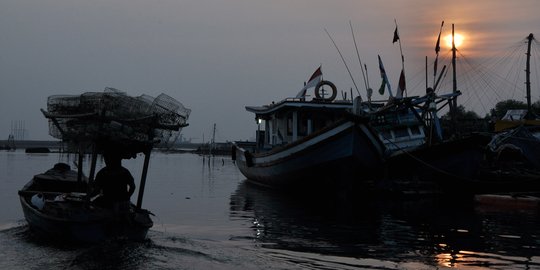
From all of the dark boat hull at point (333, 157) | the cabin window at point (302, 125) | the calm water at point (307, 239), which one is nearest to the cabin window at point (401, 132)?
the dark boat hull at point (333, 157)

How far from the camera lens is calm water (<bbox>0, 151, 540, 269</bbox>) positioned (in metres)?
11.9

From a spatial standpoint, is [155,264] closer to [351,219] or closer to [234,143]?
[351,219]

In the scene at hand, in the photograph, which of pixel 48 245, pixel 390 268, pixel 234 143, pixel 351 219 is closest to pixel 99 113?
pixel 48 245

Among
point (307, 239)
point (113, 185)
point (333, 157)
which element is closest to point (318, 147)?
point (333, 157)

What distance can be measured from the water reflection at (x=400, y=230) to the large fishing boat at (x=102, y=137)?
11.3 feet

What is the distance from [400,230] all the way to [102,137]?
873 centimetres

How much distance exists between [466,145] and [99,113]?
1684 centimetres

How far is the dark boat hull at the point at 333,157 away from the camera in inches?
932

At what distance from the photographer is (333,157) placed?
24.1m

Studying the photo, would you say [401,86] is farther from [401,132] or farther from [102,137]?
[102,137]

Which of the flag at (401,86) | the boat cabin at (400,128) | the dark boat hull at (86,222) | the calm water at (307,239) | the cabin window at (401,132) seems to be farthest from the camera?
the cabin window at (401,132)

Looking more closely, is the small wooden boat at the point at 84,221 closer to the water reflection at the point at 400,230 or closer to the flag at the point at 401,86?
the water reflection at the point at 400,230

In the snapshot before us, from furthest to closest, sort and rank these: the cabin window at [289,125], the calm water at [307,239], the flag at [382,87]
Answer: the cabin window at [289,125] < the flag at [382,87] < the calm water at [307,239]

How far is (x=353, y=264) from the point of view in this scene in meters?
11.8
